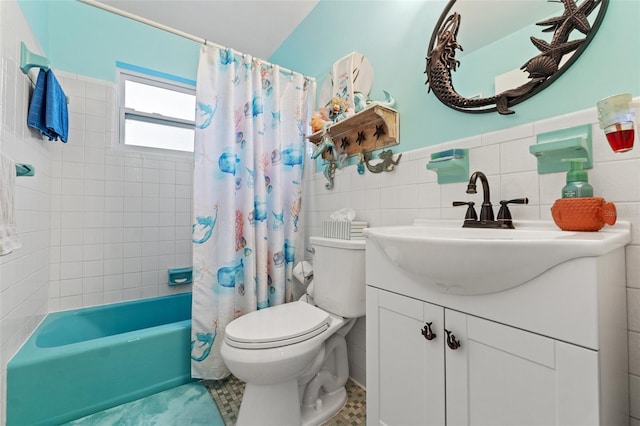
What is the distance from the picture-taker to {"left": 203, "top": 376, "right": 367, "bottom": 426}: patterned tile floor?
50.0 inches

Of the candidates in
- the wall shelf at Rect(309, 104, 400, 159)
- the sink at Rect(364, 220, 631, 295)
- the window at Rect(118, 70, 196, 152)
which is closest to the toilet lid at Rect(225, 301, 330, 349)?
the sink at Rect(364, 220, 631, 295)

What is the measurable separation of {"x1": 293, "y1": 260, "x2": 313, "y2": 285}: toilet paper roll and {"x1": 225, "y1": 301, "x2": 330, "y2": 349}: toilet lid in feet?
0.93

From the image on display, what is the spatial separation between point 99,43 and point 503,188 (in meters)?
2.57

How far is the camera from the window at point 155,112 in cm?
212

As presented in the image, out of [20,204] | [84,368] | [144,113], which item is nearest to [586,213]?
[84,368]

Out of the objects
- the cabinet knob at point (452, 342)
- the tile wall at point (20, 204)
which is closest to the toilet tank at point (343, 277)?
the cabinet knob at point (452, 342)

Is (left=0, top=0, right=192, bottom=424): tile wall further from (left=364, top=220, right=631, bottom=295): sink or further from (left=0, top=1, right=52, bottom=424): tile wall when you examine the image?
(left=364, top=220, right=631, bottom=295): sink

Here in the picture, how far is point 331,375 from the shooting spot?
1421 millimetres

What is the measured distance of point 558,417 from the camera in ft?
1.87

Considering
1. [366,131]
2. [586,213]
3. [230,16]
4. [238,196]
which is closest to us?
[586,213]

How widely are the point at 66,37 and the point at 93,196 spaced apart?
40.4 inches

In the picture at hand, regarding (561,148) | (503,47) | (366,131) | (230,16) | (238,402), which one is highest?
(230,16)

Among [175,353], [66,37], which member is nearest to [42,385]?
[175,353]

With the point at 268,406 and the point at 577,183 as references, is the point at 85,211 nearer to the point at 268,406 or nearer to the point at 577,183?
the point at 268,406
